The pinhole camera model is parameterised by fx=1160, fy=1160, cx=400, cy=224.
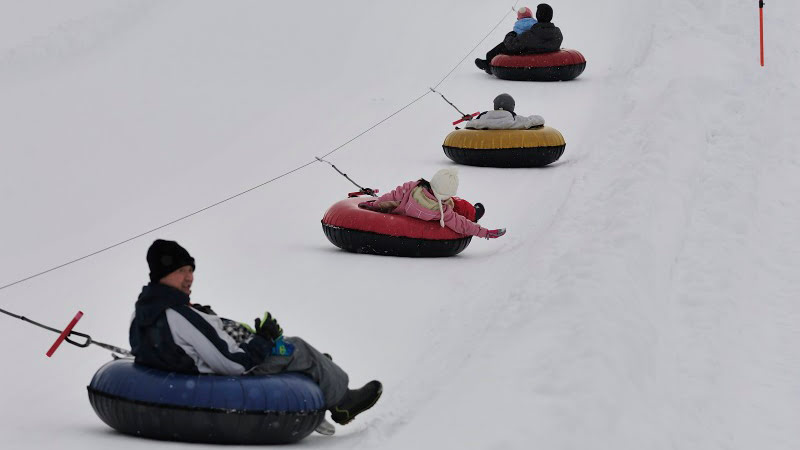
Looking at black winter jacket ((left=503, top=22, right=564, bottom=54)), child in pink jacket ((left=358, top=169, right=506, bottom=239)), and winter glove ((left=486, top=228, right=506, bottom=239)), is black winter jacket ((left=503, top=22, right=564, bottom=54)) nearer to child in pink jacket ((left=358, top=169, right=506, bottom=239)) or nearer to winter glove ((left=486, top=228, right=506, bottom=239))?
winter glove ((left=486, top=228, right=506, bottom=239))

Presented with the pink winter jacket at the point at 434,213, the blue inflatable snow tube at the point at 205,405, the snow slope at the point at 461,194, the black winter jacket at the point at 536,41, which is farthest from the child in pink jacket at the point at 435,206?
the black winter jacket at the point at 536,41

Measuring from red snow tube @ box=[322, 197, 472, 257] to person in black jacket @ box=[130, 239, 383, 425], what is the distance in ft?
11.0

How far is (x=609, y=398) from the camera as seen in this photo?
4727 mm

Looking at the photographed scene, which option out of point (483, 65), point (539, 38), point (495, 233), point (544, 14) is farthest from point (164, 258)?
point (483, 65)

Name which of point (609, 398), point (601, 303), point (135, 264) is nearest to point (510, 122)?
point (135, 264)

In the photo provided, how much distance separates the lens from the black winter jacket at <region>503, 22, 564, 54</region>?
612 inches

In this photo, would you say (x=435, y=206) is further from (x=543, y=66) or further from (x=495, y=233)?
(x=543, y=66)

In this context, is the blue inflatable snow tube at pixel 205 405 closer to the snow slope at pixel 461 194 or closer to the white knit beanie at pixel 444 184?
the snow slope at pixel 461 194

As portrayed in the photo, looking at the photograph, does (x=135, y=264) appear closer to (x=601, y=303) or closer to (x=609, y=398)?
(x=601, y=303)

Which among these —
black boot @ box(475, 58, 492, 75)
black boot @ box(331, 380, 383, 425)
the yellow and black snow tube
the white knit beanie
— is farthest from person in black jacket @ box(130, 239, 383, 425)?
black boot @ box(475, 58, 492, 75)

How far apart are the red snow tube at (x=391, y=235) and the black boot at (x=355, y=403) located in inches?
123

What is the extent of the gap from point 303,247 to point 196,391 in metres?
4.25

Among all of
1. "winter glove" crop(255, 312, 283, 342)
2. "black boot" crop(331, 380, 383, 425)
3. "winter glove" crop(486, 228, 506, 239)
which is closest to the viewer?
"winter glove" crop(255, 312, 283, 342)

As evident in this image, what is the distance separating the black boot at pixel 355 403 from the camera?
500 cm
